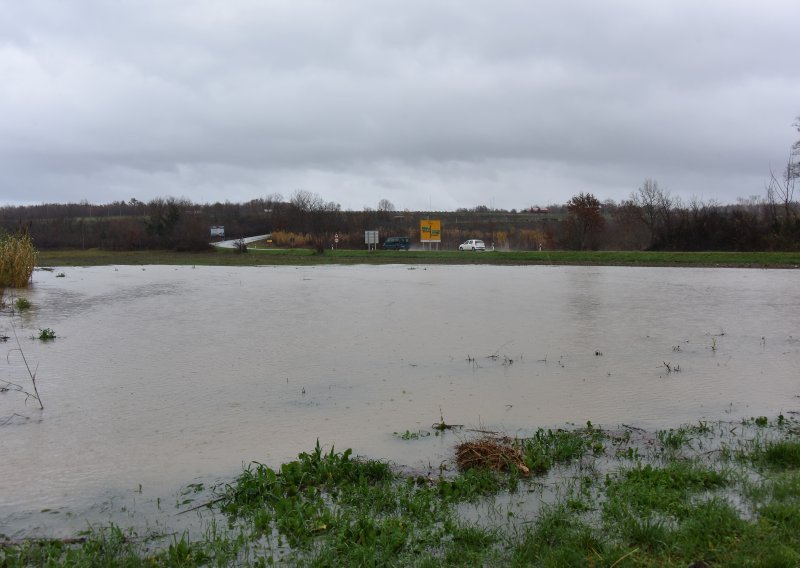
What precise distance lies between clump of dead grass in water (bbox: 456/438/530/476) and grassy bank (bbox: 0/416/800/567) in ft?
0.04

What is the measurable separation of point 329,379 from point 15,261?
16448 millimetres

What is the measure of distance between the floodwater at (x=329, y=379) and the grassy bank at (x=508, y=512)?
637 millimetres

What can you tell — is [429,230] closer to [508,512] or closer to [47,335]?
[47,335]

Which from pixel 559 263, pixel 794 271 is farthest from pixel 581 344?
pixel 559 263

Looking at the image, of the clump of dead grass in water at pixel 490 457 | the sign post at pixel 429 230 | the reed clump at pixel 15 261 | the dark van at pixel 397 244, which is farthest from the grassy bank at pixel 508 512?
the dark van at pixel 397 244

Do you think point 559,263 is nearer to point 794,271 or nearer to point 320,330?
point 794,271

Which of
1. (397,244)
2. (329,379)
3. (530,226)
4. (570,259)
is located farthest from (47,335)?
(530,226)

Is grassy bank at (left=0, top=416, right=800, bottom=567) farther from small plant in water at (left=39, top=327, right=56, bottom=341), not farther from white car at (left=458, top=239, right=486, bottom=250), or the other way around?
white car at (left=458, top=239, right=486, bottom=250)

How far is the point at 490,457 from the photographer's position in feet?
18.2

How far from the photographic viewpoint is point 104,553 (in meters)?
3.96

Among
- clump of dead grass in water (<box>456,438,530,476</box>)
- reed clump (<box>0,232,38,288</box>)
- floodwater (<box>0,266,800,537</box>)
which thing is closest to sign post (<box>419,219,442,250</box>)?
reed clump (<box>0,232,38,288</box>)

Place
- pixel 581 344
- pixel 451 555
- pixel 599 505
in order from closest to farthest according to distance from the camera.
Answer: pixel 451 555
pixel 599 505
pixel 581 344

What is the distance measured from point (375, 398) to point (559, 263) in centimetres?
3326

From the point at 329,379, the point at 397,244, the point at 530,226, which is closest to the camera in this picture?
the point at 329,379
